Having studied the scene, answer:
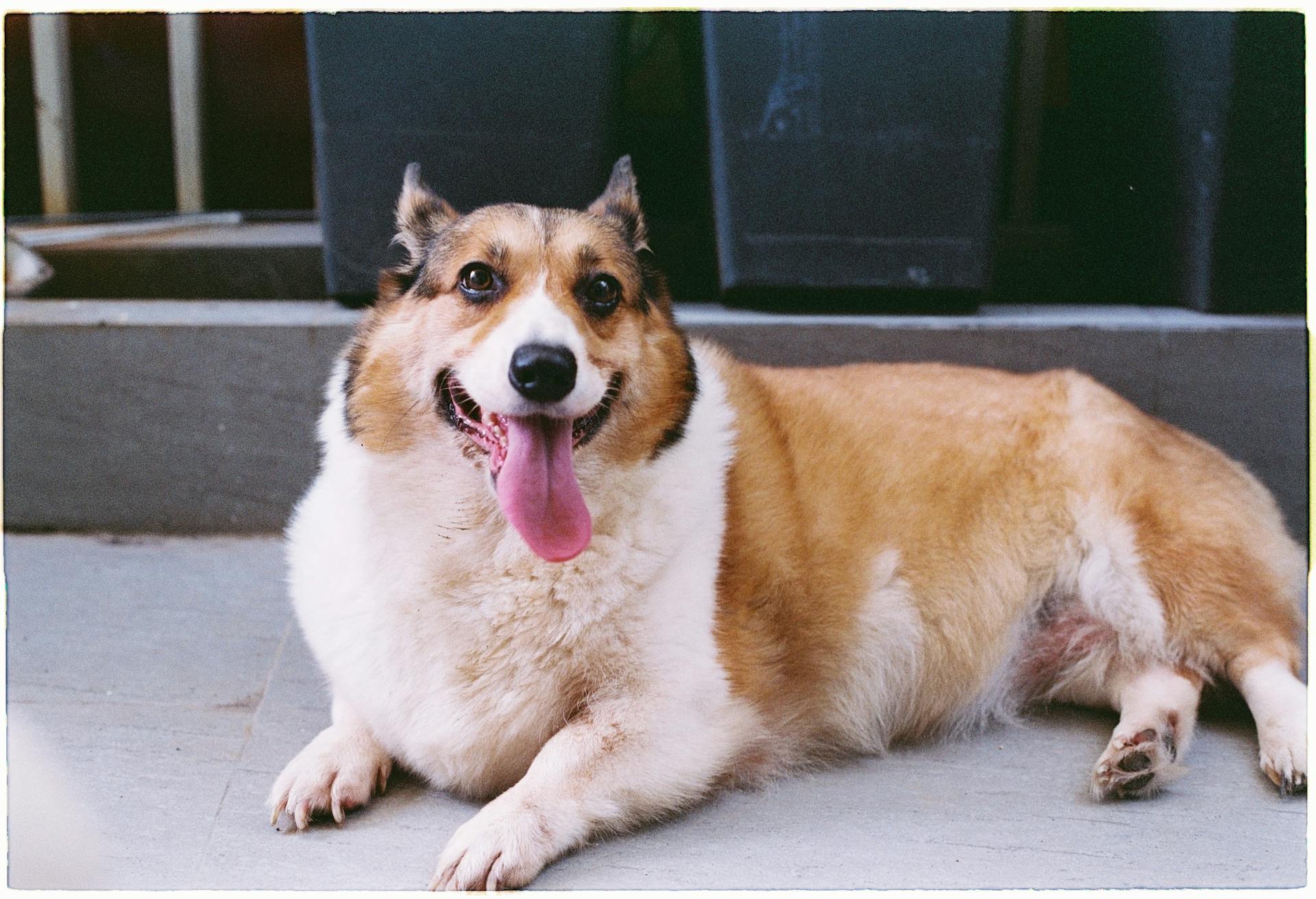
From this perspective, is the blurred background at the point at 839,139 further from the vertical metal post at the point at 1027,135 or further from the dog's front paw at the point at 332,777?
the dog's front paw at the point at 332,777

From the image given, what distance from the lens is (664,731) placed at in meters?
2.03

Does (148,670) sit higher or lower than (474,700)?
lower

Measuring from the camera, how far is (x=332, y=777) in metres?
2.08

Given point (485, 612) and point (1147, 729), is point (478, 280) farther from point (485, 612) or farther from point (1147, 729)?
point (1147, 729)

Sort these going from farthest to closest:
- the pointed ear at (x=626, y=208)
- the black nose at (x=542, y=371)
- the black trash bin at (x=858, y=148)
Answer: the black trash bin at (x=858, y=148), the pointed ear at (x=626, y=208), the black nose at (x=542, y=371)

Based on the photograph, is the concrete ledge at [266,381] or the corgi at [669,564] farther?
the concrete ledge at [266,381]

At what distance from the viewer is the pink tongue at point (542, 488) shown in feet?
6.21

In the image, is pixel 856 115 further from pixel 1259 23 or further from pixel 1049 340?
pixel 1259 23

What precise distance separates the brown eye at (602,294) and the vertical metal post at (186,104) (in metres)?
3.97

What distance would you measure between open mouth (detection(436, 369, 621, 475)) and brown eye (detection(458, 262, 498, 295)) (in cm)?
17

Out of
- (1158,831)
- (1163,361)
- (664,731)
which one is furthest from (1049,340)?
→ (664,731)

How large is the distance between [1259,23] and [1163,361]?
3.35 ft

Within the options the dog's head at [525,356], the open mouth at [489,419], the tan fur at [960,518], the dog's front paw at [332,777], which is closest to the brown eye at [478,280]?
the dog's head at [525,356]

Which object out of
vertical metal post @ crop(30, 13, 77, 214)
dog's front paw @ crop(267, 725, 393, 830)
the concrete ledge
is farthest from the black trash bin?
vertical metal post @ crop(30, 13, 77, 214)
